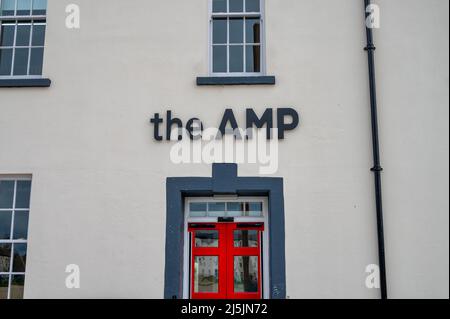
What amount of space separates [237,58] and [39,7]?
10.0 feet

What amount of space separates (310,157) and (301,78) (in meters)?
1.12

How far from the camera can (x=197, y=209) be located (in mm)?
7152

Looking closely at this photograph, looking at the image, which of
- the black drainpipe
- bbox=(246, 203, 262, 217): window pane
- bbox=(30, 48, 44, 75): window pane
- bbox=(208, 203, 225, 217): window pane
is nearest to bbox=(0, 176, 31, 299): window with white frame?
bbox=(30, 48, 44, 75): window pane

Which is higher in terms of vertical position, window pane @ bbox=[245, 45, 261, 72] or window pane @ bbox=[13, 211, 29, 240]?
window pane @ bbox=[245, 45, 261, 72]

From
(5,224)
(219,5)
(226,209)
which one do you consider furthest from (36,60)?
(226,209)

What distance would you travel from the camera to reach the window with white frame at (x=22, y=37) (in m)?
7.50

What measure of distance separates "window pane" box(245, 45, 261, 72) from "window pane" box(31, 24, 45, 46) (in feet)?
9.84

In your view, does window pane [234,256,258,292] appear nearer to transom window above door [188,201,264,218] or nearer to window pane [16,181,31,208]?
transom window above door [188,201,264,218]

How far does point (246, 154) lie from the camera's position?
6.91m

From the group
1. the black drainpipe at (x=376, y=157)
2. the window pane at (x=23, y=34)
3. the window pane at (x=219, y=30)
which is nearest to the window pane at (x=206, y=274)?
the black drainpipe at (x=376, y=157)

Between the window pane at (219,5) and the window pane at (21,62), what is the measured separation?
2812 mm

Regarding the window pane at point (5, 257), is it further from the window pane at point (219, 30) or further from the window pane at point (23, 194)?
the window pane at point (219, 30)

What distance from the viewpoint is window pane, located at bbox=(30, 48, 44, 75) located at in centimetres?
746

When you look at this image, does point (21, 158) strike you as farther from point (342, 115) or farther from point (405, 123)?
point (405, 123)
